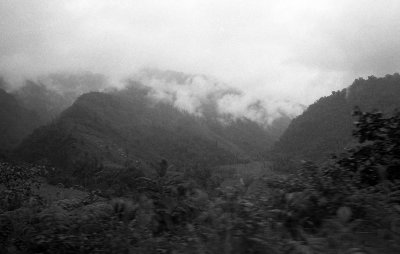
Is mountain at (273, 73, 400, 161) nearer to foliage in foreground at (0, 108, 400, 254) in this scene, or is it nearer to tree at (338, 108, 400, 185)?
tree at (338, 108, 400, 185)

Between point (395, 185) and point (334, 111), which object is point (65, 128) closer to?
point (334, 111)

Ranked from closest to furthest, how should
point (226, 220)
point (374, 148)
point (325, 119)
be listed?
point (226, 220), point (374, 148), point (325, 119)

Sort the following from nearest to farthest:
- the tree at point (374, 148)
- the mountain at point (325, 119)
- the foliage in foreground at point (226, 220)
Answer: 1. the foliage in foreground at point (226, 220)
2. the tree at point (374, 148)
3. the mountain at point (325, 119)

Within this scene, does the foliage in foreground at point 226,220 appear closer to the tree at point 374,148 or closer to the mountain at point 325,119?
the tree at point 374,148

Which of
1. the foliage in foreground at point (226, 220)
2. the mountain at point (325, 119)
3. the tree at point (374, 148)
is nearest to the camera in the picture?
the foliage in foreground at point (226, 220)

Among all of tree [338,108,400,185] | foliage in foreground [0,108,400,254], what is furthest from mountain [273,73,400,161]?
foliage in foreground [0,108,400,254]

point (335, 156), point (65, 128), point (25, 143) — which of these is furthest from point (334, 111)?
point (335, 156)

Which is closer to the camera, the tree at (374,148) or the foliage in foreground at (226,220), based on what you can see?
the foliage in foreground at (226,220)

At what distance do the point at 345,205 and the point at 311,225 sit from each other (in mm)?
475

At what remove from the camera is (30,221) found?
17.1ft

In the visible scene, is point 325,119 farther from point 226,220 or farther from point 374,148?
point 226,220

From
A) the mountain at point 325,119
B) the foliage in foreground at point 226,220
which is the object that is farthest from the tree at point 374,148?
the mountain at point 325,119

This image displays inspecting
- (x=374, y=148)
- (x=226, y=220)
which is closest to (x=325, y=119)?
(x=374, y=148)

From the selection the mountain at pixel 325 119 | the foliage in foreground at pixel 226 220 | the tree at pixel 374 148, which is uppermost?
the mountain at pixel 325 119
